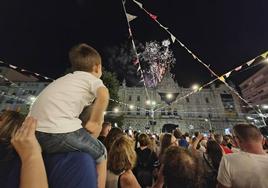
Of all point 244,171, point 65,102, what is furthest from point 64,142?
point 244,171

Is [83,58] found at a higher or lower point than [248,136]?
higher

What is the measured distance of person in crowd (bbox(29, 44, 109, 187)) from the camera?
125 centimetres

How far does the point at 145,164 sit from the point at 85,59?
3.63 meters

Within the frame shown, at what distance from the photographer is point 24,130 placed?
3.69 ft

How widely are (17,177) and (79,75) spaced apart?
0.97 m

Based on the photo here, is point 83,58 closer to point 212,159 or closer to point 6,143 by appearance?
point 6,143

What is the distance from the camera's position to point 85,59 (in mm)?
1765

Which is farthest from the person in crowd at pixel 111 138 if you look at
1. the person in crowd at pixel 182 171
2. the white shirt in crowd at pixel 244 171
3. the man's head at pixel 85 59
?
the man's head at pixel 85 59

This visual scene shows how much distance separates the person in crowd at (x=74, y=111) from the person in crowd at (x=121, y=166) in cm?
110

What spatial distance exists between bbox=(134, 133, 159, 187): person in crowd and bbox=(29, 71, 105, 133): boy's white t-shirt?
3350mm

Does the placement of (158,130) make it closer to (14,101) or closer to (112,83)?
Answer: (112,83)

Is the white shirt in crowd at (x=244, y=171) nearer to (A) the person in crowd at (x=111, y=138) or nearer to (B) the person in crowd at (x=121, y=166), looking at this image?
(B) the person in crowd at (x=121, y=166)

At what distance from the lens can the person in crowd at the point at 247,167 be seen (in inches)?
100.0

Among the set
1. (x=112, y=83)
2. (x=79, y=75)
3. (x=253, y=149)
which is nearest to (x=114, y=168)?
(x=79, y=75)
